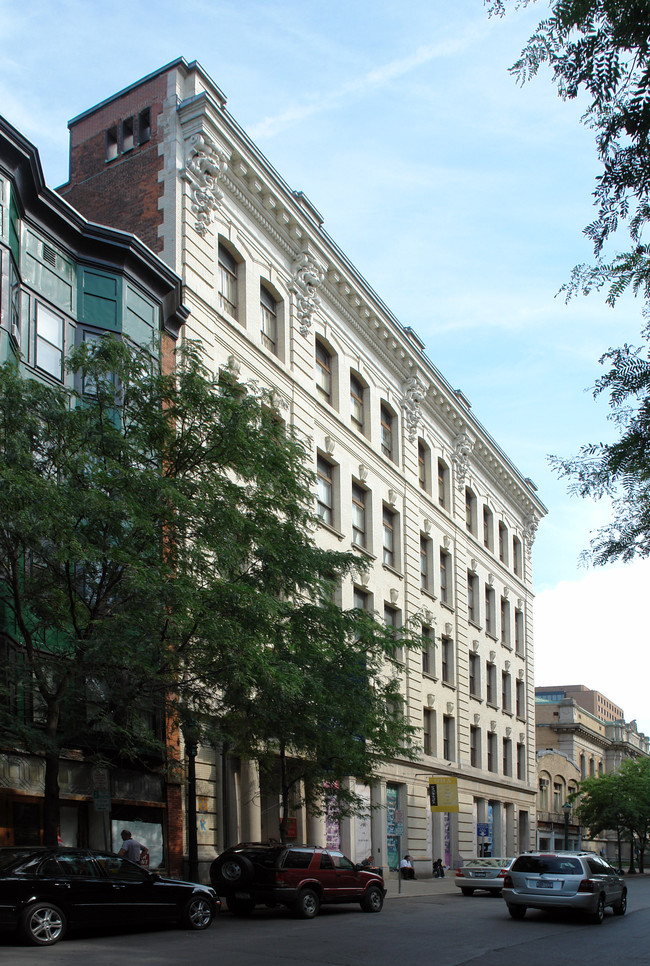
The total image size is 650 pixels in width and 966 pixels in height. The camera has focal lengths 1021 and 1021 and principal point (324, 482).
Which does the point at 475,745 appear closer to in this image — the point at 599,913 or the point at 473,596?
the point at 473,596

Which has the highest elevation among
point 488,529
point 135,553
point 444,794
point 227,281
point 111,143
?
point 111,143

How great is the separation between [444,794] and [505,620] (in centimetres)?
2054

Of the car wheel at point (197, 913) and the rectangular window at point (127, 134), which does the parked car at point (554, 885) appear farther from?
the rectangular window at point (127, 134)

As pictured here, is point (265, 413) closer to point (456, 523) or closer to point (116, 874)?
point (116, 874)

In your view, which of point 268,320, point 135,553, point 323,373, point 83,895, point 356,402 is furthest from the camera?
point 356,402

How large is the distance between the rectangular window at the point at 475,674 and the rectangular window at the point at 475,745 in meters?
1.60

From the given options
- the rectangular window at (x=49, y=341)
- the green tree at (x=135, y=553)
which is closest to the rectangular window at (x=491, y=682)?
the green tree at (x=135, y=553)

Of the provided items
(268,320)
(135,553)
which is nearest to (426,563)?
(268,320)

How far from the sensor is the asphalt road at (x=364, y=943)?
1317cm

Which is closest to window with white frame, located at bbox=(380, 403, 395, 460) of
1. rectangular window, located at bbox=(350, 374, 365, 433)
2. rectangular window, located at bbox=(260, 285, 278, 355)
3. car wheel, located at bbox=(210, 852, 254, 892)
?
rectangular window, located at bbox=(350, 374, 365, 433)

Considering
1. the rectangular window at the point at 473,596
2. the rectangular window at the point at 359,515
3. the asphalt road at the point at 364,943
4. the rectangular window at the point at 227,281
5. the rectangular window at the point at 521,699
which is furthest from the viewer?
the rectangular window at the point at 521,699

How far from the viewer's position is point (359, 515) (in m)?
37.4

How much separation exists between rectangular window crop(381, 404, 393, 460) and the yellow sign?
12.5 m

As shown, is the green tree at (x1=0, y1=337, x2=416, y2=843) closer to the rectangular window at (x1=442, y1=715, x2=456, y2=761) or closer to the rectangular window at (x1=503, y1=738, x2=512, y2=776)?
the rectangular window at (x1=442, y1=715, x2=456, y2=761)
